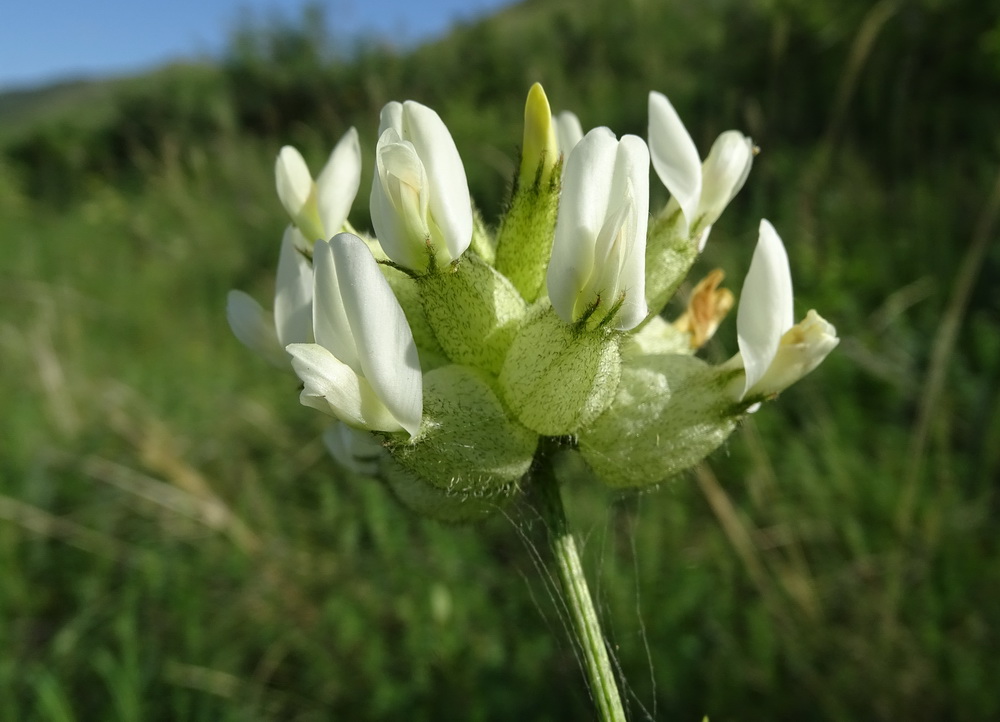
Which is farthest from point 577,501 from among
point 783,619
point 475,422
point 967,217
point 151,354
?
point 151,354

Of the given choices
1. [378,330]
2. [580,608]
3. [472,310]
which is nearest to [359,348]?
[378,330]

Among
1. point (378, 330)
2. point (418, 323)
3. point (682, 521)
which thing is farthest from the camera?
point (682, 521)

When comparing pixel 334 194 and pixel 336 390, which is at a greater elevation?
pixel 334 194

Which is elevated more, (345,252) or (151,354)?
(345,252)

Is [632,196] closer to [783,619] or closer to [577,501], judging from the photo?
[783,619]

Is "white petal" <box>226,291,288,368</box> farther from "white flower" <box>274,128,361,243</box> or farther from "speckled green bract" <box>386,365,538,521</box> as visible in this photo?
"speckled green bract" <box>386,365,538,521</box>

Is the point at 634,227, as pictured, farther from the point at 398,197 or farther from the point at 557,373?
the point at 398,197
